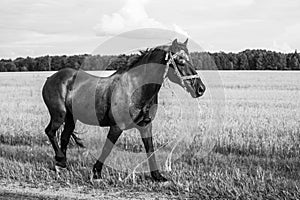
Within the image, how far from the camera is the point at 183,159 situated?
8.17 m

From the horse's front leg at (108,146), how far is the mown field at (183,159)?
7.1 inches

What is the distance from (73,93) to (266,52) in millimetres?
45053

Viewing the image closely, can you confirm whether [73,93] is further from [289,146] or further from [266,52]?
[266,52]

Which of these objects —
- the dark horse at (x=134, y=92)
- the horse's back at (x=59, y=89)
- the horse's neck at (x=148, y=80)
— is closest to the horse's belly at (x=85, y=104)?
the dark horse at (x=134, y=92)

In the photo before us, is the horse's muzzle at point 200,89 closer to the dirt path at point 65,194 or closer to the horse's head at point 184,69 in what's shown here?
the horse's head at point 184,69

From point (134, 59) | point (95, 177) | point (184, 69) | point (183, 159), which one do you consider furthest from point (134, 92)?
point (183, 159)

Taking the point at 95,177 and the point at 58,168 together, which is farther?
the point at 58,168

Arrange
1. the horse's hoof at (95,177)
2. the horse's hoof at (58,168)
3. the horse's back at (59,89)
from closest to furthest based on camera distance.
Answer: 1. the horse's hoof at (95,177)
2. the horse's hoof at (58,168)
3. the horse's back at (59,89)

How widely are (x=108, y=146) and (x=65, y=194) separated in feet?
3.39

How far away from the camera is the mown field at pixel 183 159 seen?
20.1ft

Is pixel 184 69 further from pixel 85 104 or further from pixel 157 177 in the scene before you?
pixel 85 104

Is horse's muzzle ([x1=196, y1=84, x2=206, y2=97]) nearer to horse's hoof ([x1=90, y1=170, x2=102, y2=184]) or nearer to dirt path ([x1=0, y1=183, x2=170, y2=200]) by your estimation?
dirt path ([x1=0, y1=183, x2=170, y2=200])

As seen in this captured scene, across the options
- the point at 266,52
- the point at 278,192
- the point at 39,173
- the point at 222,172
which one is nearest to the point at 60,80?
the point at 39,173

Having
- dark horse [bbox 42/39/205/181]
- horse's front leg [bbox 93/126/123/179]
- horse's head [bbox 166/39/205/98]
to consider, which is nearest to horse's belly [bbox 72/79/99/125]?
dark horse [bbox 42/39/205/181]
